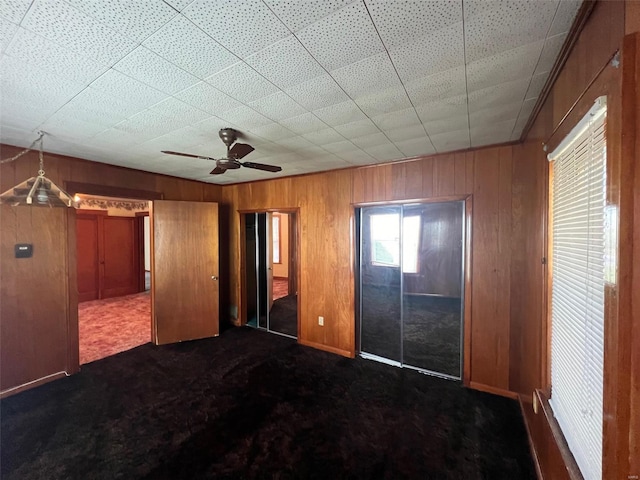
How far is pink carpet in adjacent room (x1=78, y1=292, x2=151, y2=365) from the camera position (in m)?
3.58

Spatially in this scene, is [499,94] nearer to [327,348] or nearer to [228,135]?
[228,135]

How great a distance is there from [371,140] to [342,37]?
1.36 m

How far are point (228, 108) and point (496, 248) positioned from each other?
8.85ft

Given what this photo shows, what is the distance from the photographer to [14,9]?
998 millimetres

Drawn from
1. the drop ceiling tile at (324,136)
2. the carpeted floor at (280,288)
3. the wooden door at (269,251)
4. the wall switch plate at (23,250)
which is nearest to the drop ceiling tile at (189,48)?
the drop ceiling tile at (324,136)

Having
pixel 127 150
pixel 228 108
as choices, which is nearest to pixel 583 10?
pixel 228 108

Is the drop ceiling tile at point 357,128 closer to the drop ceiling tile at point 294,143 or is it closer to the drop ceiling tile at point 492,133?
the drop ceiling tile at point 294,143

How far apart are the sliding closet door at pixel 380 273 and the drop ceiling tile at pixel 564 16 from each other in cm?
220

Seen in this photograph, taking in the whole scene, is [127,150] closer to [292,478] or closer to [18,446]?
[18,446]

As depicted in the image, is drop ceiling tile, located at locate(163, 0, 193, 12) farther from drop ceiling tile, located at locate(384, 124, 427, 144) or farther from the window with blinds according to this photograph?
drop ceiling tile, located at locate(384, 124, 427, 144)

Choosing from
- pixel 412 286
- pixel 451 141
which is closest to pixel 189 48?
pixel 451 141

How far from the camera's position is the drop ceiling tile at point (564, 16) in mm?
979

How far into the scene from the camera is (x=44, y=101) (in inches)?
67.8

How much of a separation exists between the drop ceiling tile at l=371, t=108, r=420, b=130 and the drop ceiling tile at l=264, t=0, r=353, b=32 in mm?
1019
